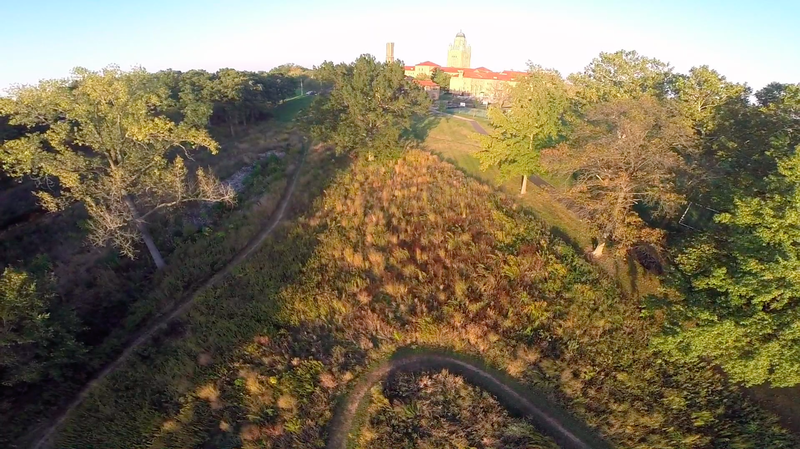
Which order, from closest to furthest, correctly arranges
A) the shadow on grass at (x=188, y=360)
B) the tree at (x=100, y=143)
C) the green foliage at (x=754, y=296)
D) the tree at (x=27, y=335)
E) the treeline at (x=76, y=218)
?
the green foliage at (x=754, y=296), the tree at (x=27, y=335), the shadow on grass at (x=188, y=360), the treeline at (x=76, y=218), the tree at (x=100, y=143)

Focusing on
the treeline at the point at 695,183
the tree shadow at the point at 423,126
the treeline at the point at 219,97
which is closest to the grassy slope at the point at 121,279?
the tree shadow at the point at 423,126

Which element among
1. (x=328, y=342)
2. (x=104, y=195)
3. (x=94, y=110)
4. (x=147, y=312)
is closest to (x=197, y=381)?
(x=328, y=342)

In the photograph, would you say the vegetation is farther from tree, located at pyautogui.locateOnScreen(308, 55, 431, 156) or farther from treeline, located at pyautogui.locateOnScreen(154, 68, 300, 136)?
treeline, located at pyautogui.locateOnScreen(154, 68, 300, 136)

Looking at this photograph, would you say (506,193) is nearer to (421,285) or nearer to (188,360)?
(421,285)

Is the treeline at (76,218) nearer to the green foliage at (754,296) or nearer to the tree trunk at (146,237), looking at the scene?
the tree trunk at (146,237)

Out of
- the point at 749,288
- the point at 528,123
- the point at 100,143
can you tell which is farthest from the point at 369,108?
the point at 749,288

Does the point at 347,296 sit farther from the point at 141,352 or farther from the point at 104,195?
the point at 104,195

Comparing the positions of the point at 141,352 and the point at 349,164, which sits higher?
the point at 349,164
